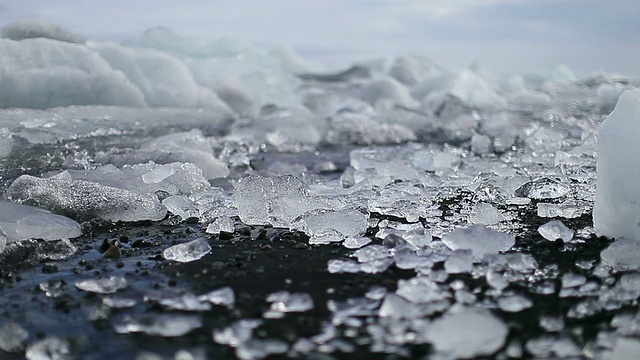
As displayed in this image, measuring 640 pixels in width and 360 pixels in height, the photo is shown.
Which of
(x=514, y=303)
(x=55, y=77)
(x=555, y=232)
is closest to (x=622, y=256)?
(x=555, y=232)

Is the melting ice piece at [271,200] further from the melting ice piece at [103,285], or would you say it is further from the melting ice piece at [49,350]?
the melting ice piece at [49,350]

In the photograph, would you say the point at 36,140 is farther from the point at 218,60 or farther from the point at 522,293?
the point at 218,60

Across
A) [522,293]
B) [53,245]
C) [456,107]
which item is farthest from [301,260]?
[456,107]

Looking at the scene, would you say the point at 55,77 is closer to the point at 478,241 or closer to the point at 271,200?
the point at 271,200

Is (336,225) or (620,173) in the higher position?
(620,173)

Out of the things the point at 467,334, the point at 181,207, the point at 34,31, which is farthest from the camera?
the point at 34,31

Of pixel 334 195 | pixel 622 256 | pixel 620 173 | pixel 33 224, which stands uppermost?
pixel 620 173

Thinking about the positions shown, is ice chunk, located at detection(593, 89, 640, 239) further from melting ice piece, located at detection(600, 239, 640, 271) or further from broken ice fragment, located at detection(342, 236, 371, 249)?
broken ice fragment, located at detection(342, 236, 371, 249)
